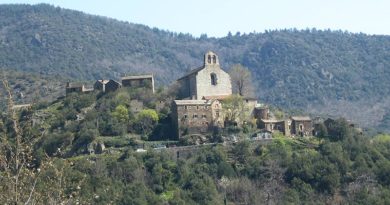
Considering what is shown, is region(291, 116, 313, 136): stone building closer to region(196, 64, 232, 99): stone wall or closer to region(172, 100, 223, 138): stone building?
region(196, 64, 232, 99): stone wall

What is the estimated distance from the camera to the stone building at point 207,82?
225ft

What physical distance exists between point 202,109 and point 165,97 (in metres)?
8.40

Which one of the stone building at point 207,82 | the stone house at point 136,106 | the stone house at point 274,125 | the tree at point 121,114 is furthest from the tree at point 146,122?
the stone house at point 274,125

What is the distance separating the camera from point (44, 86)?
356 feet

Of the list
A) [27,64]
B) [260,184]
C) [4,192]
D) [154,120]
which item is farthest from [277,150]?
[27,64]

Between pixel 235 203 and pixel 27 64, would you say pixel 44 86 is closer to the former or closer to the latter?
pixel 235 203

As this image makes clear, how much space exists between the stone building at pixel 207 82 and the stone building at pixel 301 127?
20.6 feet

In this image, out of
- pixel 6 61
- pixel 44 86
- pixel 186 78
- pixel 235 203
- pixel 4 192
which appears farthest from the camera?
pixel 6 61

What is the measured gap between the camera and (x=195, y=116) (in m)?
64.1

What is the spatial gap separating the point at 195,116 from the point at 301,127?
10092mm

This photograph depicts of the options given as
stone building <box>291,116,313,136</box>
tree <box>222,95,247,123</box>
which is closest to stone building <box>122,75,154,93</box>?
tree <box>222,95,247,123</box>

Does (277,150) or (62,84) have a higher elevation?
(62,84)

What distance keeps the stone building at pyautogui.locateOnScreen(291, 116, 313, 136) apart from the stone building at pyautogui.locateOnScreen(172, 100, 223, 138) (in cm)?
739

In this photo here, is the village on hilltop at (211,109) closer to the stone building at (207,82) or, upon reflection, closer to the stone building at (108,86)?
the stone building at (207,82)
